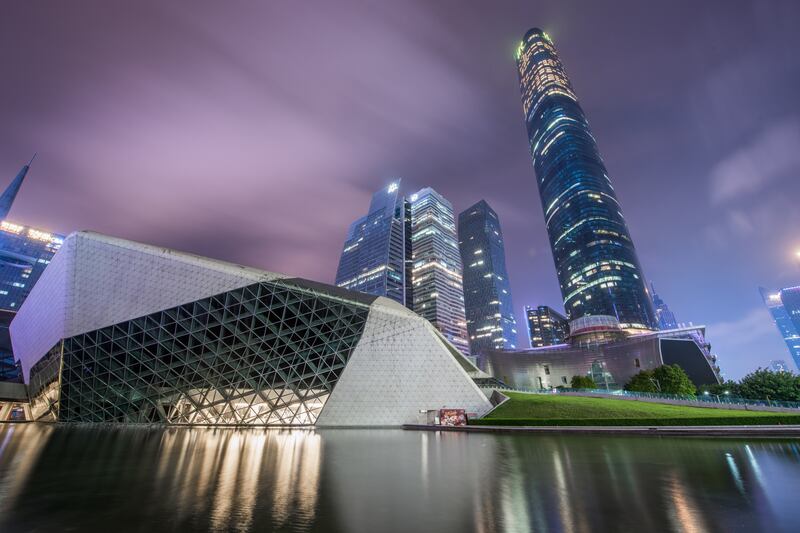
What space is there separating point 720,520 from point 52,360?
203ft

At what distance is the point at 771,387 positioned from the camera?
40312 mm

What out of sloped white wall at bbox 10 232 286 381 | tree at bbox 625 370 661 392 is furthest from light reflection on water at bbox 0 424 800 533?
tree at bbox 625 370 661 392

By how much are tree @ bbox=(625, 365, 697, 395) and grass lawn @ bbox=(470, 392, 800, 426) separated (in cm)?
2360

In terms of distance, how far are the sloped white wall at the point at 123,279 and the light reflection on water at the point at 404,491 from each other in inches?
857

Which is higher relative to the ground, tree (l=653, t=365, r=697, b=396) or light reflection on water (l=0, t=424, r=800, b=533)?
tree (l=653, t=365, r=697, b=396)

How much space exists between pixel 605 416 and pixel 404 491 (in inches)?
1272

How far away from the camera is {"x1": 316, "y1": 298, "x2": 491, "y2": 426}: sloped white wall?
38938 mm

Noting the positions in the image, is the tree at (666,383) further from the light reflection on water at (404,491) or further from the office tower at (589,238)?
the office tower at (589,238)

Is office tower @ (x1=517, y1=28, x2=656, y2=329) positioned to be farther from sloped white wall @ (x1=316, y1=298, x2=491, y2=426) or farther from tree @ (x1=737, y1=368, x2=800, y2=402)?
sloped white wall @ (x1=316, y1=298, x2=491, y2=426)

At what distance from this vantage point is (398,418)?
39031mm

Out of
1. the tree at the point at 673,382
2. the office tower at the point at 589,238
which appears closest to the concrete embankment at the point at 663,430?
the tree at the point at 673,382

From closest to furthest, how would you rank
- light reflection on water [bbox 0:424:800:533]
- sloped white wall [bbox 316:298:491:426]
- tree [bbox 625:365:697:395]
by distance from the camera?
1. light reflection on water [bbox 0:424:800:533]
2. sloped white wall [bbox 316:298:491:426]
3. tree [bbox 625:365:697:395]

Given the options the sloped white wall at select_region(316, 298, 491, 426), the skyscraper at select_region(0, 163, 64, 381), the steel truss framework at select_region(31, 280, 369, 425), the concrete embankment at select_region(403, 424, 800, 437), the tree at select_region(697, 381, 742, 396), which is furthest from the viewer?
the skyscraper at select_region(0, 163, 64, 381)

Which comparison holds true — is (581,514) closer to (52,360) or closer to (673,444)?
(673,444)
